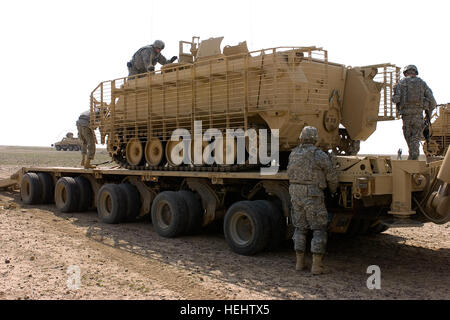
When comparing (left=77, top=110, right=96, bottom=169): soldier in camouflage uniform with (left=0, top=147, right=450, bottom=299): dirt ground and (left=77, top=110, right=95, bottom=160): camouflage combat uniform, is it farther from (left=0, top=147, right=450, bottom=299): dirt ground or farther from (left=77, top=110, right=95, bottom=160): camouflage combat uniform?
(left=0, top=147, right=450, bottom=299): dirt ground

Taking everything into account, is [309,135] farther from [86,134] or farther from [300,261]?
[86,134]

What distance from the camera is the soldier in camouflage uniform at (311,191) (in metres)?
7.05

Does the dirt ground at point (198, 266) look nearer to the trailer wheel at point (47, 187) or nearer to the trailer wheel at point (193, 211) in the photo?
the trailer wheel at point (193, 211)

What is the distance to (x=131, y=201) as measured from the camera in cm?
1186

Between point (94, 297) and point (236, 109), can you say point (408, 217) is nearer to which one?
point (236, 109)

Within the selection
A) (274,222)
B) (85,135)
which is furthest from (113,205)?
(274,222)

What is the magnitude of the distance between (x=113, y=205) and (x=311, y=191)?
20.4 ft

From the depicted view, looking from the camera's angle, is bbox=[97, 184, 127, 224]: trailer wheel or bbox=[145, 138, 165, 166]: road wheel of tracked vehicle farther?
bbox=[97, 184, 127, 224]: trailer wheel

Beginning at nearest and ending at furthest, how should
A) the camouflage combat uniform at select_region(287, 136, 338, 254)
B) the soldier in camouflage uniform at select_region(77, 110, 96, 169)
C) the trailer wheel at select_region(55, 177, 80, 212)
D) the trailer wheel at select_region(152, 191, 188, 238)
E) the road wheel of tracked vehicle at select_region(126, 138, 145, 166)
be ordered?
the camouflage combat uniform at select_region(287, 136, 338, 254) < the trailer wheel at select_region(152, 191, 188, 238) < the road wheel of tracked vehicle at select_region(126, 138, 145, 166) < the trailer wheel at select_region(55, 177, 80, 212) < the soldier in camouflage uniform at select_region(77, 110, 96, 169)

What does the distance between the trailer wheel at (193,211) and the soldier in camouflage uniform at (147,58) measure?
14.0 feet

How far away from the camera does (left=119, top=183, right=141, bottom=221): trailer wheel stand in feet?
38.9

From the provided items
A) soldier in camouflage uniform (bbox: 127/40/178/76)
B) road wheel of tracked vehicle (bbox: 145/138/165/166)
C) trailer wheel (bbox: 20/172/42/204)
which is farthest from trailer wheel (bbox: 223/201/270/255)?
trailer wheel (bbox: 20/172/42/204)

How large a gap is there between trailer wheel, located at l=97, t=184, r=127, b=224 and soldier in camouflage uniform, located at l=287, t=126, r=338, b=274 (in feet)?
18.8

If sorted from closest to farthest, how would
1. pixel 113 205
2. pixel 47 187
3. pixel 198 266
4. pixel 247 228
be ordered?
pixel 198 266 → pixel 247 228 → pixel 113 205 → pixel 47 187
